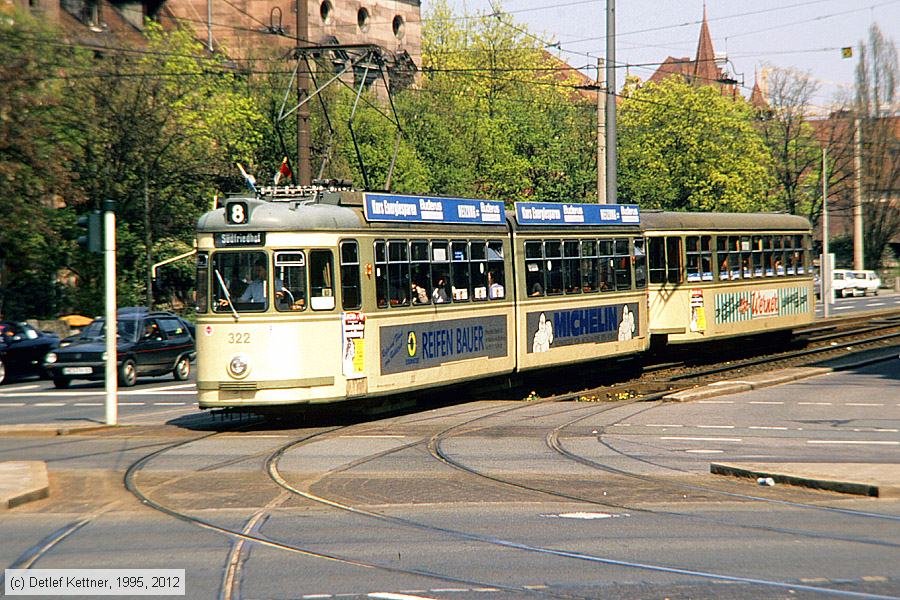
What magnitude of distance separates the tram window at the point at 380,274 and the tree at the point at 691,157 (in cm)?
5192

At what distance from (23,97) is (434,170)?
30.5m

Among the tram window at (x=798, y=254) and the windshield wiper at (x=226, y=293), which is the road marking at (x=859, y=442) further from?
the tram window at (x=798, y=254)

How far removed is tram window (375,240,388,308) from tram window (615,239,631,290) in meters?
7.59

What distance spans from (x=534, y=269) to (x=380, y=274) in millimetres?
4639

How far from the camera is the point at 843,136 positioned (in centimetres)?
8181

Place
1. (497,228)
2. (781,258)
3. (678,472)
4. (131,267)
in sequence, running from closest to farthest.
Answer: (678,472)
(497,228)
(781,258)
(131,267)

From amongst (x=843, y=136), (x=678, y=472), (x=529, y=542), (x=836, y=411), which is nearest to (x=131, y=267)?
(x=836, y=411)

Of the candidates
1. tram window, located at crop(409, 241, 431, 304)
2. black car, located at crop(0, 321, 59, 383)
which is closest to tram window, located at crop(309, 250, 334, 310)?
tram window, located at crop(409, 241, 431, 304)

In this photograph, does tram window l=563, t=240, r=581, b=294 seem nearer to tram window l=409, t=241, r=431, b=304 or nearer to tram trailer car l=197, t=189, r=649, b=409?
tram trailer car l=197, t=189, r=649, b=409

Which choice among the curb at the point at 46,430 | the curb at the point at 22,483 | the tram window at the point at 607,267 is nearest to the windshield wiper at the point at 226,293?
the curb at the point at 46,430

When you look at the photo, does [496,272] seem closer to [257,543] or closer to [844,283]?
[257,543]

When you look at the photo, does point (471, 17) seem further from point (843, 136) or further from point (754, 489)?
A: point (754, 489)

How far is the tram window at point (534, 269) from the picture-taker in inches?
847

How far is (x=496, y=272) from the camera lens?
67.9 feet
